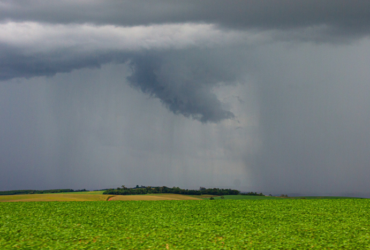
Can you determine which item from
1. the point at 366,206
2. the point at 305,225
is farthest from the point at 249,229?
the point at 366,206

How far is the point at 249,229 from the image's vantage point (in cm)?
1822

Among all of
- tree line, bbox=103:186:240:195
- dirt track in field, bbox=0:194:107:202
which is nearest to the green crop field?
dirt track in field, bbox=0:194:107:202

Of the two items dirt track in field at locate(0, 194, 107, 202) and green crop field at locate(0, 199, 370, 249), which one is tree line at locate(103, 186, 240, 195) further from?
green crop field at locate(0, 199, 370, 249)

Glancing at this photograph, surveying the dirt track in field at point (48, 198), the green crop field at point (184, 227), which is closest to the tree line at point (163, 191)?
the dirt track in field at point (48, 198)

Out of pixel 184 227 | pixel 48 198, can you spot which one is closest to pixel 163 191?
pixel 48 198

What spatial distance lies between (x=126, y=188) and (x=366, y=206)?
35659 mm

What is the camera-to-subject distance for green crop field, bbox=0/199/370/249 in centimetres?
1512

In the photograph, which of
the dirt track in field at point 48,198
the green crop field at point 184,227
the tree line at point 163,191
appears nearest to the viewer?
the green crop field at point 184,227

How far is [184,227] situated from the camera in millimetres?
18234

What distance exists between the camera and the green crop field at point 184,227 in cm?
1512

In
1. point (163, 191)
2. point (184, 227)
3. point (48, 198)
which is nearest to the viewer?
point (184, 227)

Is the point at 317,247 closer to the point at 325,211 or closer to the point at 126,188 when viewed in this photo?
the point at 325,211

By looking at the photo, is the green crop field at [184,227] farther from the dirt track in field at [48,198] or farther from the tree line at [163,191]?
the tree line at [163,191]

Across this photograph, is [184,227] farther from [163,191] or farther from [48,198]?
[163,191]
